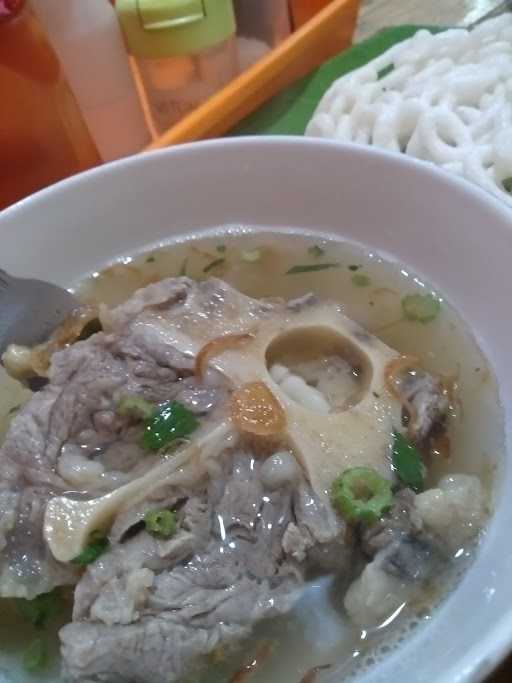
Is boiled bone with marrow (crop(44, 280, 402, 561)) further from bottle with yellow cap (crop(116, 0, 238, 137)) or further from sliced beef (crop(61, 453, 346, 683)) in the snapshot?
bottle with yellow cap (crop(116, 0, 238, 137))

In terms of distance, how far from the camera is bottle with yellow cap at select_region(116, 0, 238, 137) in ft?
5.68

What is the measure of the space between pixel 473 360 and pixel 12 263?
79cm

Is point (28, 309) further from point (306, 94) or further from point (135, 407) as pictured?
point (306, 94)

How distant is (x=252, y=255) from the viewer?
1436 mm

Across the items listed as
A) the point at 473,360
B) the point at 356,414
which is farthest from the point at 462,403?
the point at 356,414

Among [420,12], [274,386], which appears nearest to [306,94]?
[420,12]

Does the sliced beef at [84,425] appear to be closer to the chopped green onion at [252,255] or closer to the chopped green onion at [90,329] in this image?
the chopped green onion at [90,329]

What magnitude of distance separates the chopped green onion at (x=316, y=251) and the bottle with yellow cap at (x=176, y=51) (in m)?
0.66

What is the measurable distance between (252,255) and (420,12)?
3.67ft

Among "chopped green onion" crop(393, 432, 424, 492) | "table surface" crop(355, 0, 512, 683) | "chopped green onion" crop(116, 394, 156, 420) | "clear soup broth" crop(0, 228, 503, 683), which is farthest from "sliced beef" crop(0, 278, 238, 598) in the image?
"table surface" crop(355, 0, 512, 683)

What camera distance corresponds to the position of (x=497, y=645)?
70 centimetres

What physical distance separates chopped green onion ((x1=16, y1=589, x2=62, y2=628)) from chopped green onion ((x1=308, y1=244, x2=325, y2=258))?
2.43 feet

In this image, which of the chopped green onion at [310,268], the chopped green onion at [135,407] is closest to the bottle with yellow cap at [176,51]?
the chopped green onion at [310,268]

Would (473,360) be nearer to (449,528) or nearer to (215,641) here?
(449,528)
